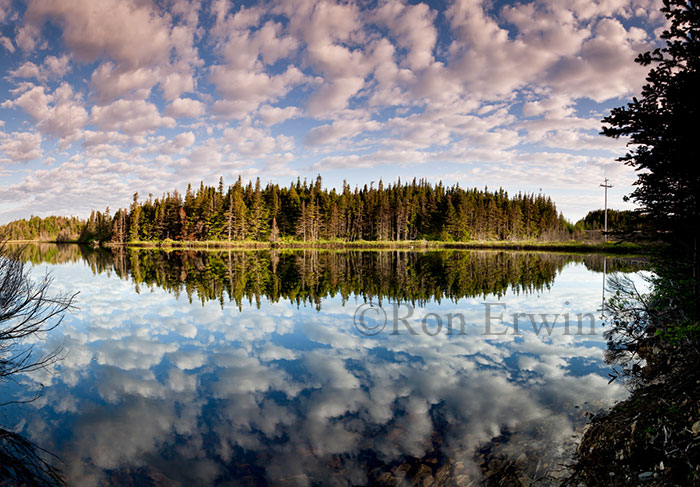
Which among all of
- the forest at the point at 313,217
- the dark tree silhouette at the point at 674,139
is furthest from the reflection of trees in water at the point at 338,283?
the forest at the point at 313,217

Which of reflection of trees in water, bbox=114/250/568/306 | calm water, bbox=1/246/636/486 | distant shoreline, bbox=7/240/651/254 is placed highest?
distant shoreline, bbox=7/240/651/254

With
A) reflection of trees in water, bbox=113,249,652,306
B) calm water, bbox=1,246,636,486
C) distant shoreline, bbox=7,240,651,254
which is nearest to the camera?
calm water, bbox=1,246,636,486

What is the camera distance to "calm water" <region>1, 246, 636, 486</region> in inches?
221

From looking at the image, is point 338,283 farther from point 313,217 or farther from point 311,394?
point 313,217

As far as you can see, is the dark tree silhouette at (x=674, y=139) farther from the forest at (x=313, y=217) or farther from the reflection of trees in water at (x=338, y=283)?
the forest at (x=313, y=217)

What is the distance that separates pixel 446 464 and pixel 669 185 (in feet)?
22.7

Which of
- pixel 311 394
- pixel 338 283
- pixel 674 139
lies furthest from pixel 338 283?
pixel 674 139

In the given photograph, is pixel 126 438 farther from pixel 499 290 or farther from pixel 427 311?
pixel 499 290

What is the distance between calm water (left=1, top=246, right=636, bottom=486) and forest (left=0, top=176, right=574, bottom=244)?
73.1m

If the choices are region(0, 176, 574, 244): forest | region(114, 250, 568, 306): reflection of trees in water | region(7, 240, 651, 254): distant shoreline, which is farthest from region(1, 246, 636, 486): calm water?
region(0, 176, 574, 244): forest

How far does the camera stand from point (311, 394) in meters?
8.18

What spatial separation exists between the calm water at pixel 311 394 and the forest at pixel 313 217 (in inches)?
2876

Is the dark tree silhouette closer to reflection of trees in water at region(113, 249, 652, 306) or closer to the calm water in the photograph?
the calm water

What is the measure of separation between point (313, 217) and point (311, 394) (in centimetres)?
8620
